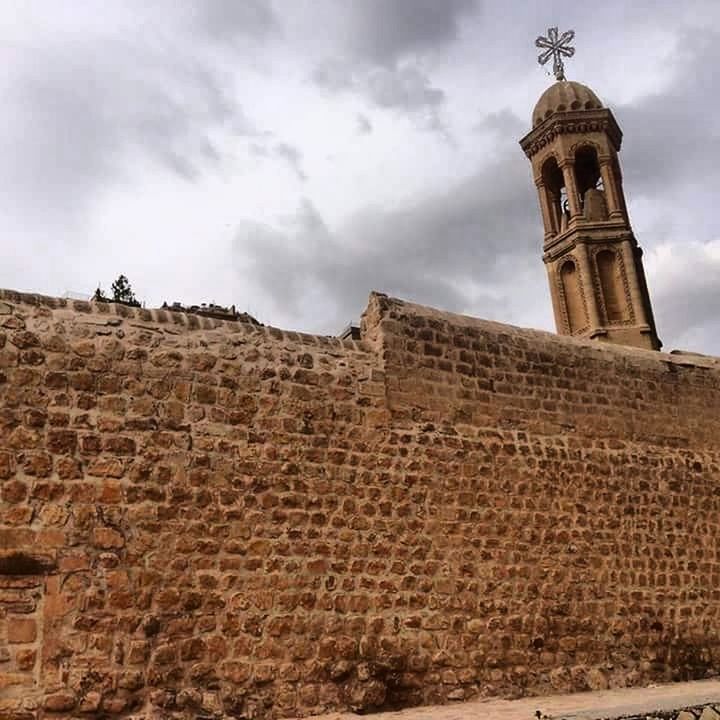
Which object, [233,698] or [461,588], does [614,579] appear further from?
[233,698]

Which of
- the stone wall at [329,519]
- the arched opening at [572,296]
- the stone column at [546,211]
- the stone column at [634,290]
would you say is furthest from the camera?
the stone column at [546,211]

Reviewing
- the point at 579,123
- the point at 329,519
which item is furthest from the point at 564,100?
the point at 329,519

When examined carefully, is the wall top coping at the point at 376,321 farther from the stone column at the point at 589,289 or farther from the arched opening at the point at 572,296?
the arched opening at the point at 572,296

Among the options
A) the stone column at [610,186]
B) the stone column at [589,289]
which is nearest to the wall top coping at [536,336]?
the stone column at [589,289]

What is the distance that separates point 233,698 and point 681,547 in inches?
222

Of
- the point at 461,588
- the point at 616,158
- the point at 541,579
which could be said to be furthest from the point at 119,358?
the point at 616,158

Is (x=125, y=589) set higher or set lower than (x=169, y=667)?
higher

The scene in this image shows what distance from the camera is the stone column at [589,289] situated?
1803 centimetres

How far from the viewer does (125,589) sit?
5438 millimetres

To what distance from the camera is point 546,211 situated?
1939 centimetres

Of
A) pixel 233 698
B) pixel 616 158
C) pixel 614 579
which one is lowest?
pixel 233 698

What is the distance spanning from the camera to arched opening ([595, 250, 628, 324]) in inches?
720

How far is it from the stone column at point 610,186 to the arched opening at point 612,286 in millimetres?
1000

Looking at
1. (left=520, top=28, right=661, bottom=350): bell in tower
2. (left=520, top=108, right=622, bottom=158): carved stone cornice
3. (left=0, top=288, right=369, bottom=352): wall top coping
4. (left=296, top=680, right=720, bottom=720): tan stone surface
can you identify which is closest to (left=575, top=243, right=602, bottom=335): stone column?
(left=520, top=28, right=661, bottom=350): bell in tower
